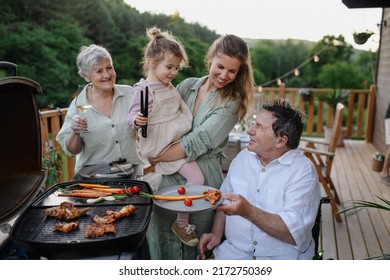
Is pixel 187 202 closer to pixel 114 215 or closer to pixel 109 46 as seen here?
pixel 114 215

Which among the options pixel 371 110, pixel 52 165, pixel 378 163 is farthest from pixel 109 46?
pixel 378 163

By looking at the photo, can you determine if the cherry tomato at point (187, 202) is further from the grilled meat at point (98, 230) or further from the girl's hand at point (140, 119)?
the girl's hand at point (140, 119)

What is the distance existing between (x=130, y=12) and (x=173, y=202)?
6.92 metres

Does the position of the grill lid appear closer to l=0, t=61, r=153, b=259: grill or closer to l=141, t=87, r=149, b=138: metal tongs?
l=0, t=61, r=153, b=259: grill

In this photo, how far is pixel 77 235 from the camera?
1135 mm

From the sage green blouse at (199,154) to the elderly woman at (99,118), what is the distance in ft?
0.89

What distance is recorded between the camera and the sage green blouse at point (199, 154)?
59.7 inches

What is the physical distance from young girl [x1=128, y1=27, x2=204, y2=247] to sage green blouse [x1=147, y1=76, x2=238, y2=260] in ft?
0.15

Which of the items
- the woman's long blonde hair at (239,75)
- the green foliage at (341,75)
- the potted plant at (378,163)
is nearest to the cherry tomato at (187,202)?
the woman's long blonde hair at (239,75)

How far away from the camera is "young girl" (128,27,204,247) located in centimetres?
161

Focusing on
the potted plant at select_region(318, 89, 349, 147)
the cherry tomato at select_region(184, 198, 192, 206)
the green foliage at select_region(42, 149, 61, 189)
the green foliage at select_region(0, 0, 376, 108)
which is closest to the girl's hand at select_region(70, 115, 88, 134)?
the cherry tomato at select_region(184, 198, 192, 206)

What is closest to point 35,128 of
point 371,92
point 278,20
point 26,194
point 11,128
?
point 11,128

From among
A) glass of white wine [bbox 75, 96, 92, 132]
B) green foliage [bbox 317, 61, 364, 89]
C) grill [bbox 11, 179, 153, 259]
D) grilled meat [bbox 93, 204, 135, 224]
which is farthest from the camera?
green foliage [bbox 317, 61, 364, 89]

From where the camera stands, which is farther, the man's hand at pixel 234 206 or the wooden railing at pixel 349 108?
the wooden railing at pixel 349 108
